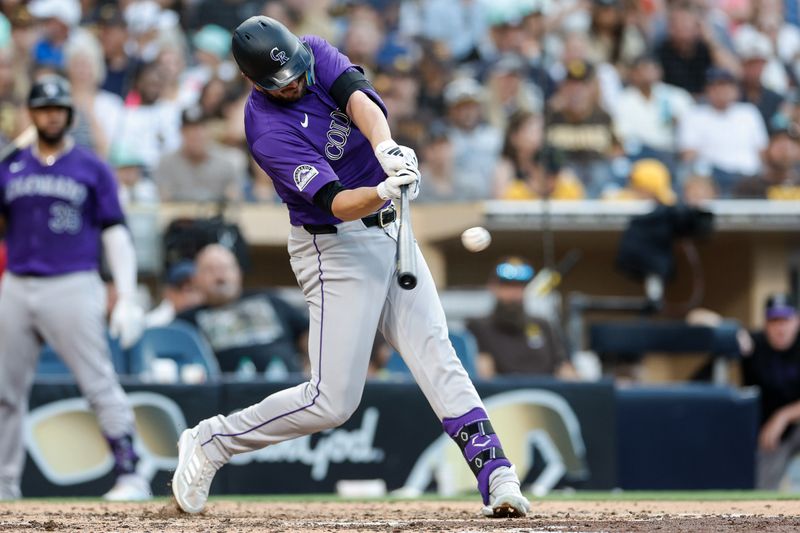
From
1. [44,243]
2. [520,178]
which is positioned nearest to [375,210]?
[44,243]

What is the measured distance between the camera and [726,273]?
40.3 ft

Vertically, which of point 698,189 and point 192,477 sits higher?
point 698,189

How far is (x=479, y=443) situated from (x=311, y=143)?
1307 mm

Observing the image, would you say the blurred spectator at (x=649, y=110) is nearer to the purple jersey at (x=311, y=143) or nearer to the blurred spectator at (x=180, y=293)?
the blurred spectator at (x=180, y=293)

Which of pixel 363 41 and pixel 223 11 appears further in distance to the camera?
pixel 223 11

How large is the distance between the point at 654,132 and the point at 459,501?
6.73 metres

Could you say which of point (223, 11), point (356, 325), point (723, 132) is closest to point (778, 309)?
point (723, 132)

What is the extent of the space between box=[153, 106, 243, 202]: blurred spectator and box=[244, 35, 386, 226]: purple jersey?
5488mm

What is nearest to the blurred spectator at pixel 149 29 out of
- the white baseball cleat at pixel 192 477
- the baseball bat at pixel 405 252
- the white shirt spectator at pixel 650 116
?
the white shirt spectator at pixel 650 116

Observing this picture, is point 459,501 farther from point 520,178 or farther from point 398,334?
point 520,178

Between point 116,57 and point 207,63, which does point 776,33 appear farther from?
point 116,57

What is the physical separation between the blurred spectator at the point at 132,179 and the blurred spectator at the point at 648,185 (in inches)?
146

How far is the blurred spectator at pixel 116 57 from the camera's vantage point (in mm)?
12211

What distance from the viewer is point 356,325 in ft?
17.1
